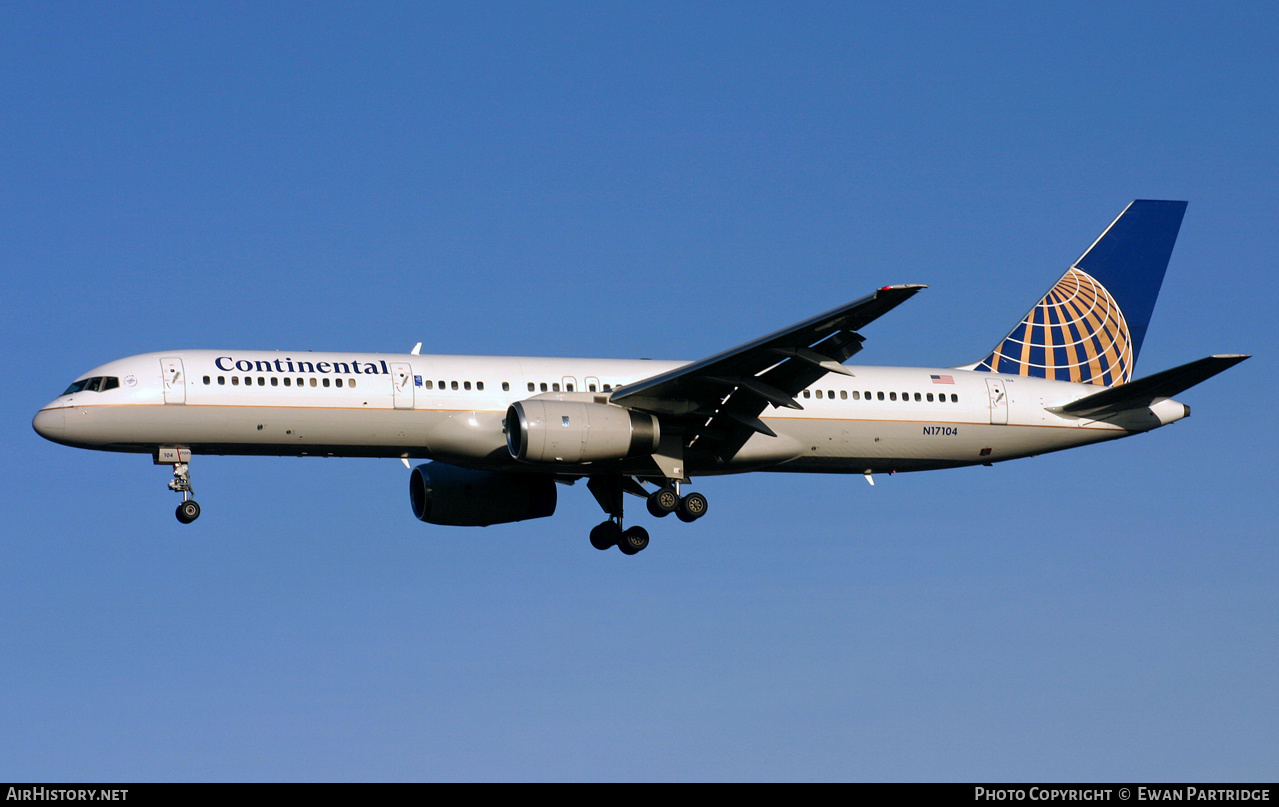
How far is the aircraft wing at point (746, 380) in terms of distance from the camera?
117 ft

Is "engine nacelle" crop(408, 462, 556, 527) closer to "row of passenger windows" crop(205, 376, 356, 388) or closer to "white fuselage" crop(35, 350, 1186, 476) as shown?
"white fuselage" crop(35, 350, 1186, 476)

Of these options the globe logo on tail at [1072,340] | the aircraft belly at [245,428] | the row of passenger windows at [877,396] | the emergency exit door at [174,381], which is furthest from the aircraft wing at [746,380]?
the emergency exit door at [174,381]

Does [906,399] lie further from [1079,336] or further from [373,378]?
[373,378]

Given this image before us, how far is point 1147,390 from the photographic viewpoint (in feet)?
138

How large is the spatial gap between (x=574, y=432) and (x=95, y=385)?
11752 mm

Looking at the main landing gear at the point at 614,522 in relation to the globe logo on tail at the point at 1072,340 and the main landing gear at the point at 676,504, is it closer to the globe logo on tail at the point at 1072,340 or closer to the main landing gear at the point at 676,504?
the main landing gear at the point at 676,504

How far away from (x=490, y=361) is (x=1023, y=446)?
15.3 meters

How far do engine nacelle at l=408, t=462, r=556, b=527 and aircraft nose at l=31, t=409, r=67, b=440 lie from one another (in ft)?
34.9

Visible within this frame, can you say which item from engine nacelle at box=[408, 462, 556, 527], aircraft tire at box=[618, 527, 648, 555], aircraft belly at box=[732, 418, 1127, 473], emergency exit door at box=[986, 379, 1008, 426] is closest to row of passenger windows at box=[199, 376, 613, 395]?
engine nacelle at box=[408, 462, 556, 527]

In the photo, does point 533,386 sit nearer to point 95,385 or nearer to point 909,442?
point 909,442

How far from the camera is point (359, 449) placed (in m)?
39.1

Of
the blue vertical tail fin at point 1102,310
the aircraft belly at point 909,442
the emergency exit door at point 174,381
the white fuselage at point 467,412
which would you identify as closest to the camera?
the emergency exit door at point 174,381

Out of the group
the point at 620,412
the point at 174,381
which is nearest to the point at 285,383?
the point at 174,381
